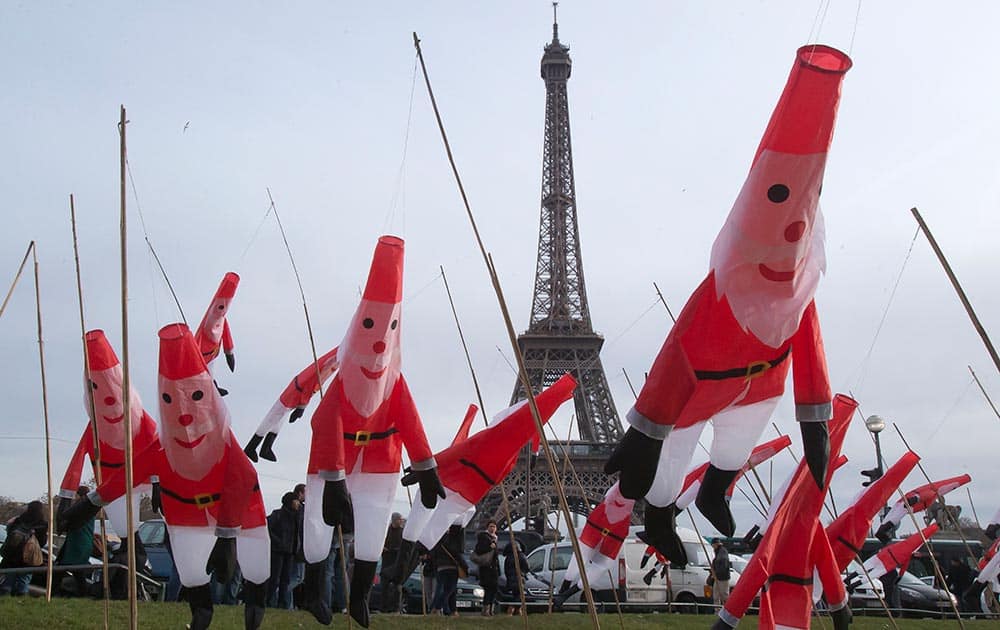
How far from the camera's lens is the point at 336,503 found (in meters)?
7.09

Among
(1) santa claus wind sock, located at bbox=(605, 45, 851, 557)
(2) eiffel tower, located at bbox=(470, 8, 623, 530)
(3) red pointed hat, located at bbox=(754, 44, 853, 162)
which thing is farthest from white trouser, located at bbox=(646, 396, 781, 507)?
(2) eiffel tower, located at bbox=(470, 8, 623, 530)

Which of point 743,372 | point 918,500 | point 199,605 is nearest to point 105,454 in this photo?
point 199,605

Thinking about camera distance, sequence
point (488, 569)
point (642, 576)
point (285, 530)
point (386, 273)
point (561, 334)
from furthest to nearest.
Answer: point (561, 334) < point (642, 576) < point (488, 569) < point (285, 530) < point (386, 273)

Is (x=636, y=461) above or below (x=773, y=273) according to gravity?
below

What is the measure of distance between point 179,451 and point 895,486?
6.32m

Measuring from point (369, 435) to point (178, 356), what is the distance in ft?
4.96

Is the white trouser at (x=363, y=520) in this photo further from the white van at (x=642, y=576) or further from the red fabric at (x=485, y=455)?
the white van at (x=642, y=576)

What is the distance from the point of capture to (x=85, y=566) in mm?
9258

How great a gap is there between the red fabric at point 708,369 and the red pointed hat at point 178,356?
3.65 meters

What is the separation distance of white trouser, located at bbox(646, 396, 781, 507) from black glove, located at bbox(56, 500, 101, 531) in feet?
14.6

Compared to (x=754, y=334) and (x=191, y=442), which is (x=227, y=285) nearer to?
(x=191, y=442)

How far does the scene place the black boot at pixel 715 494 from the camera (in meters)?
5.03

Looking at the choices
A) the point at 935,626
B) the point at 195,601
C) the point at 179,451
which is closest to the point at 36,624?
the point at 195,601

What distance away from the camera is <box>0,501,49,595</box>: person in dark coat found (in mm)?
9234
